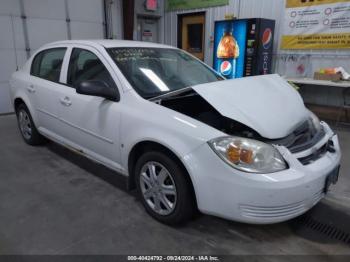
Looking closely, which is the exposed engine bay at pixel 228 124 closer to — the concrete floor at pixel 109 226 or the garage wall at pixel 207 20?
the concrete floor at pixel 109 226

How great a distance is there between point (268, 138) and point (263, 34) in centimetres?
444

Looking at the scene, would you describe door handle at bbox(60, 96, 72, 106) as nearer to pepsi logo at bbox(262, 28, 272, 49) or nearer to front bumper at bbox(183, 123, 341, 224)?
front bumper at bbox(183, 123, 341, 224)

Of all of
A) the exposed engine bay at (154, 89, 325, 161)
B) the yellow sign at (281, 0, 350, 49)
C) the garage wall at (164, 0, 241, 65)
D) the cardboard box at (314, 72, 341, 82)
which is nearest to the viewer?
the exposed engine bay at (154, 89, 325, 161)

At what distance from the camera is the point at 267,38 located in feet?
19.2

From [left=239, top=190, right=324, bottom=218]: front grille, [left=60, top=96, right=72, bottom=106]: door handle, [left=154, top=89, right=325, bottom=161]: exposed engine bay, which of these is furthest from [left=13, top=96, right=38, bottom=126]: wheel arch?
[left=239, top=190, right=324, bottom=218]: front grille

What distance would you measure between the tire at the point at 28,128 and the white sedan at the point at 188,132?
2.44 feet

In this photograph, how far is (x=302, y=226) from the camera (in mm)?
2254

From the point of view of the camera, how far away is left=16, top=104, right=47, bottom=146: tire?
368 cm

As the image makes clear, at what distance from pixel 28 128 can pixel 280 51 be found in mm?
4876

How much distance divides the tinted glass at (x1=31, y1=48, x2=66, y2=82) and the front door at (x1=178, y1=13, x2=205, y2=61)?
4.84 m

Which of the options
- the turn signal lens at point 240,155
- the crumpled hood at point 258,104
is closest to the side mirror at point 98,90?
the crumpled hood at point 258,104

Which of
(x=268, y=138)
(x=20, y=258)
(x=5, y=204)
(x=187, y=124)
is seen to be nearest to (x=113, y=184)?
(x=5, y=204)

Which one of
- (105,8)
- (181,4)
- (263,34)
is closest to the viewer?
(263,34)

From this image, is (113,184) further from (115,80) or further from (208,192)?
(208,192)
